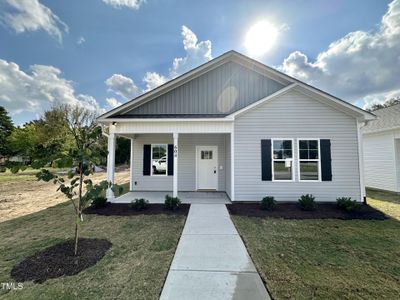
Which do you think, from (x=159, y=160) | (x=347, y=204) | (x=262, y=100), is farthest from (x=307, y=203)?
(x=159, y=160)

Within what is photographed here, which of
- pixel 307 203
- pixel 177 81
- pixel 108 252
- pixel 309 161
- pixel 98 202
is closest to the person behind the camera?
pixel 108 252

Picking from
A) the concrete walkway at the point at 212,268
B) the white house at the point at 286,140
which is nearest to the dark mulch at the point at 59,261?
the concrete walkway at the point at 212,268

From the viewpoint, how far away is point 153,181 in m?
10.3

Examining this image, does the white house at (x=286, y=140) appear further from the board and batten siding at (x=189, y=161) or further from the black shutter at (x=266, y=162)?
the board and batten siding at (x=189, y=161)

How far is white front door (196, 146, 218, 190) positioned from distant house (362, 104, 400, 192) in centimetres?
896


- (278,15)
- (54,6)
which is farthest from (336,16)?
(54,6)

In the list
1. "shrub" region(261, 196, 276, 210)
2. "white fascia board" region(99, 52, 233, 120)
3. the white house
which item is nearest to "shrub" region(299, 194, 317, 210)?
the white house

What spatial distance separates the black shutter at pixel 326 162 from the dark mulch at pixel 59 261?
7887 mm

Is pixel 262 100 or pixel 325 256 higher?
pixel 262 100

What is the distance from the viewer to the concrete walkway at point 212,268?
272cm

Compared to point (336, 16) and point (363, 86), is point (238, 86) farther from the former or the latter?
point (363, 86)

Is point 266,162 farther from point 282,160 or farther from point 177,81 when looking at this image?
point 177,81

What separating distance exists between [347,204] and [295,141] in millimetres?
2858

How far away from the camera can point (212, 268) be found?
3369mm
